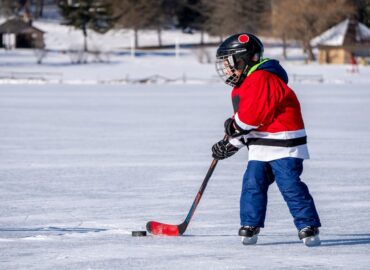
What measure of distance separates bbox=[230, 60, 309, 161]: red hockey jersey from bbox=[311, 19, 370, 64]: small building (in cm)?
5405

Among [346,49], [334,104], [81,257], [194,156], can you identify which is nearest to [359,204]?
[81,257]

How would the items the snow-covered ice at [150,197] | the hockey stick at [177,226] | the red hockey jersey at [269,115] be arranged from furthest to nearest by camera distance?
the hockey stick at [177,226]
the red hockey jersey at [269,115]
the snow-covered ice at [150,197]

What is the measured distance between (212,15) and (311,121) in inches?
2031

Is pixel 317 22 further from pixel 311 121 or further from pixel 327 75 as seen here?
pixel 311 121

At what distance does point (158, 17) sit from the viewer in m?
67.8

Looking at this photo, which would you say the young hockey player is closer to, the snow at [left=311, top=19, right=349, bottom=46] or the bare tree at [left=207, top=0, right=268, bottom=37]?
the snow at [left=311, top=19, right=349, bottom=46]

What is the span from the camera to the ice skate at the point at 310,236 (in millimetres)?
5168

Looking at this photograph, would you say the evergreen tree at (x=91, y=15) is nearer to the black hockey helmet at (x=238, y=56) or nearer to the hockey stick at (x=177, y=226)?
the hockey stick at (x=177, y=226)

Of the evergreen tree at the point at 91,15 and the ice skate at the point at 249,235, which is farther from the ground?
the ice skate at the point at 249,235

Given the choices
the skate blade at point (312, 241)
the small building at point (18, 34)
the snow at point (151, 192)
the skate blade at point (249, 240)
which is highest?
the skate blade at point (312, 241)

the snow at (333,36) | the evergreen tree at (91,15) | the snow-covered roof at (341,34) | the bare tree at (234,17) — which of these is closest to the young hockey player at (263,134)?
the snow-covered roof at (341,34)

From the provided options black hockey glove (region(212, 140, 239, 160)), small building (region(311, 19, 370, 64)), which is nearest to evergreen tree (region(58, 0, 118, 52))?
small building (region(311, 19, 370, 64))

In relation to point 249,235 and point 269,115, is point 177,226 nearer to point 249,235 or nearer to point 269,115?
point 249,235

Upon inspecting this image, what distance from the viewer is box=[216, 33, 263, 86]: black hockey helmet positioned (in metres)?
5.34
